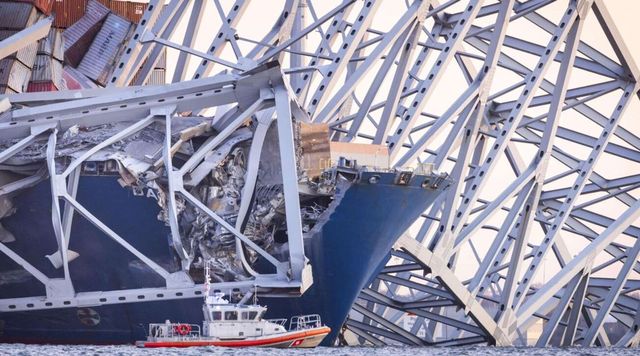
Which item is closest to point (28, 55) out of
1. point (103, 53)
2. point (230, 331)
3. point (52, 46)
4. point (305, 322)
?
point (52, 46)

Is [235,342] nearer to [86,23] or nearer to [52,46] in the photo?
[52,46]

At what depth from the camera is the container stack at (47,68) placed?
53.5 meters

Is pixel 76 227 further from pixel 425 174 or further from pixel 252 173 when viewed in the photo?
pixel 425 174

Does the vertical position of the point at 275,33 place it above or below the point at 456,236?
above

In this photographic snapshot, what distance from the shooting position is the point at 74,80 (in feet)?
180

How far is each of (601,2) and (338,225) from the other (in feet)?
62.7

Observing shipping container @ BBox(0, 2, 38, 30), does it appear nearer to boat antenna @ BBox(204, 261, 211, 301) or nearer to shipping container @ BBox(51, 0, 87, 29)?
shipping container @ BBox(51, 0, 87, 29)

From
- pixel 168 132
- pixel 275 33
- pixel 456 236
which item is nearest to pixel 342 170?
pixel 168 132

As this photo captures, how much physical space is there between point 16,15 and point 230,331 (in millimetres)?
21964

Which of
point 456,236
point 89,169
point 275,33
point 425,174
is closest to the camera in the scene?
point 89,169

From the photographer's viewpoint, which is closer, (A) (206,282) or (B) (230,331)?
(B) (230,331)

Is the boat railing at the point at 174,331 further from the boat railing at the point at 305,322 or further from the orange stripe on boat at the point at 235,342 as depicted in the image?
the boat railing at the point at 305,322

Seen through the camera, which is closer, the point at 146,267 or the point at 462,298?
the point at 146,267

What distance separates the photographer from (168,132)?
38125 mm
